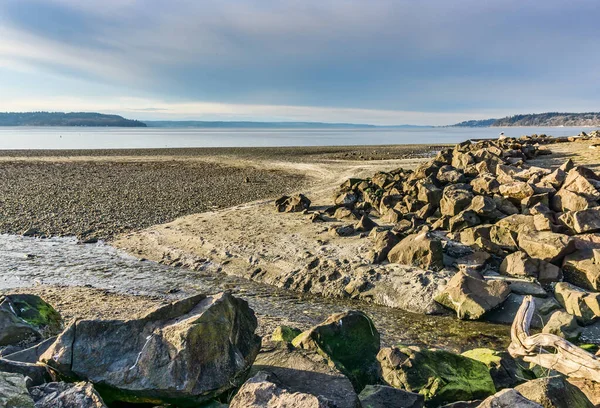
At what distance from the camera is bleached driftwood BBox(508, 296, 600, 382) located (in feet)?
17.4

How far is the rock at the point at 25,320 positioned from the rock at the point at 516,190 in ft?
38.4

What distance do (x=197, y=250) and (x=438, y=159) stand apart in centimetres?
1204

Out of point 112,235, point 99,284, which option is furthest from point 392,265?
point 112,235

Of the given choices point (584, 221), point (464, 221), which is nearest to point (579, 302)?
point (584, 221)

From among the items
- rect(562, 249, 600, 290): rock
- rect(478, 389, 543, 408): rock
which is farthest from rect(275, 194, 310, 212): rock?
rect(478, 389, 543, 408): rock

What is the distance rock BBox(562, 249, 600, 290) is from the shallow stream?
2.47 meters

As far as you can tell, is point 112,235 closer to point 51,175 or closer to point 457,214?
point 457,214

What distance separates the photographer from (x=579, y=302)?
8.44 meters

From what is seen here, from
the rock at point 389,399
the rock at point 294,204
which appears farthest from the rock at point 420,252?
the rock at point 389,399

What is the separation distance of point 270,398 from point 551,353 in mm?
4333

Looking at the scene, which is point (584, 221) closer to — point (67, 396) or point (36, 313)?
point (67, 396)

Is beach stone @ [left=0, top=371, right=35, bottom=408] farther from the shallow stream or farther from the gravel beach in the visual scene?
the gravel beach

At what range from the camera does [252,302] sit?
9.76 m

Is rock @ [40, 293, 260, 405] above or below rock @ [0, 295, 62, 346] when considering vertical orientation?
above
